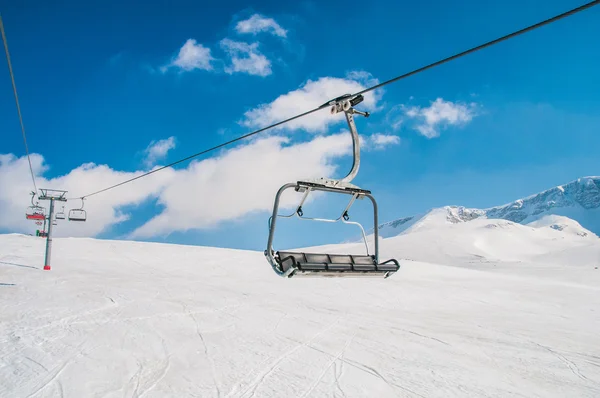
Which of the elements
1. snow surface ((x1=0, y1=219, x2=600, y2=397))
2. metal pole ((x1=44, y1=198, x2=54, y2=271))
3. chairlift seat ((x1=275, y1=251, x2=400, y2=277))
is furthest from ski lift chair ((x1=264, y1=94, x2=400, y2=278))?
metal pole ((x1=44, y1=198, x2=54, y2=271))

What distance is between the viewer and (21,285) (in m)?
14.0

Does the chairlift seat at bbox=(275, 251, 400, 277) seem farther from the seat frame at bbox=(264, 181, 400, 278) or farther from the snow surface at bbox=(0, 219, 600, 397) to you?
the snow surface at bbox=(0, 219, 600, 397)

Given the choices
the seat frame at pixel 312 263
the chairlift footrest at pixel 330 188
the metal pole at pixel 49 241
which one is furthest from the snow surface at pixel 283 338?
the chairlift footrest at pixel 330 188

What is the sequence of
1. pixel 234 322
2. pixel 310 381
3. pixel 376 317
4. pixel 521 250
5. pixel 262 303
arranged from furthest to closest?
pixel 521 250 → pixel 262 303 → pixel 376 317 → pixel 234 322 → pixel 310 381

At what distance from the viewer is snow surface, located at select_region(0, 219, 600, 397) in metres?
5.35

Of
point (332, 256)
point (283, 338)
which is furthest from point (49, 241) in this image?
point (332, 256)

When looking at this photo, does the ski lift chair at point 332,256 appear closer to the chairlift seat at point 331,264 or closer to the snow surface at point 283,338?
the chairlift seat at point 331,264

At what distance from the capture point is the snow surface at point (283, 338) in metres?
5.35

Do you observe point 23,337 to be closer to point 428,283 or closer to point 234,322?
point 234,322

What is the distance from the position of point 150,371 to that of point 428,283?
17310 mm

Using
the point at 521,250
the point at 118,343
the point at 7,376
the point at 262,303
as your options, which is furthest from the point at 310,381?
the point at 521,250

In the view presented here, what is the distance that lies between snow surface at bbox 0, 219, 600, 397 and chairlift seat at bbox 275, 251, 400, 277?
145 cm

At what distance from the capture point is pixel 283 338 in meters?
7.67

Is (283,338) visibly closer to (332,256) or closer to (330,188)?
(332,256)
